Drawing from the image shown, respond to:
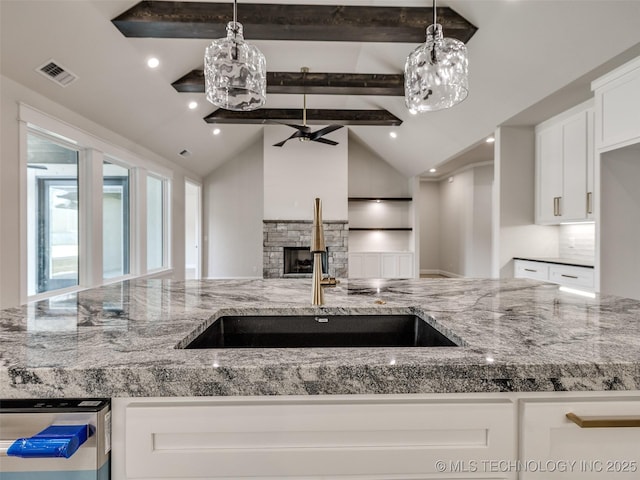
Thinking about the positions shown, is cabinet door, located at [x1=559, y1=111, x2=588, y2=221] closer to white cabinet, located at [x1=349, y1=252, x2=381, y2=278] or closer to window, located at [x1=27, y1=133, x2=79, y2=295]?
white cabinet, located at [x1=349, y1=252, x2=381, y2=278]

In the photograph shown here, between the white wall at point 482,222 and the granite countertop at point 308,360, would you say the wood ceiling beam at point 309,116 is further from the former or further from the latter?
the granite countertop at point 308,360

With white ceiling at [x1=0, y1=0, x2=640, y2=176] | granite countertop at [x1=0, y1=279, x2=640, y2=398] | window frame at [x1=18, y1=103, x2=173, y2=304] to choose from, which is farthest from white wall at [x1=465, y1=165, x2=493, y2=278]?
granite countertop at [x1=0, y1=279, x2=640, y2=398]

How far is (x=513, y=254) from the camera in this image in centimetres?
407

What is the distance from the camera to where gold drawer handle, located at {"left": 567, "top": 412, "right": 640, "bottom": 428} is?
2.16ft

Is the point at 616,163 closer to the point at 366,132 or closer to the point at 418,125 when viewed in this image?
the point at 418,125

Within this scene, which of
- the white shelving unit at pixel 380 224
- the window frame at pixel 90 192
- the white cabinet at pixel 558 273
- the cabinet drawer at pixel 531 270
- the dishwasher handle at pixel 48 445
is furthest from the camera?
the white shelving unit at pixel 380 224

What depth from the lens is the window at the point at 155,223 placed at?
5695 mm

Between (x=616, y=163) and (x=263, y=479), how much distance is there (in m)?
3.35

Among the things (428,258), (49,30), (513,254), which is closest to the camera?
(49,30)

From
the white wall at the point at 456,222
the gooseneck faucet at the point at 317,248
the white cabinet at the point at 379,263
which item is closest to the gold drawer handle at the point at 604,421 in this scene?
the gooseneck faucet at the point at 317,248

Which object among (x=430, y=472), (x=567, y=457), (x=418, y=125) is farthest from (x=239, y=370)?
(x=418, y=125)

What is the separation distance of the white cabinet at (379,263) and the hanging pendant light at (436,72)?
5.68 metres

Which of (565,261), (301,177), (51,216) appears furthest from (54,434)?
(301,177)

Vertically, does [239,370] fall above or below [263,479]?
above
